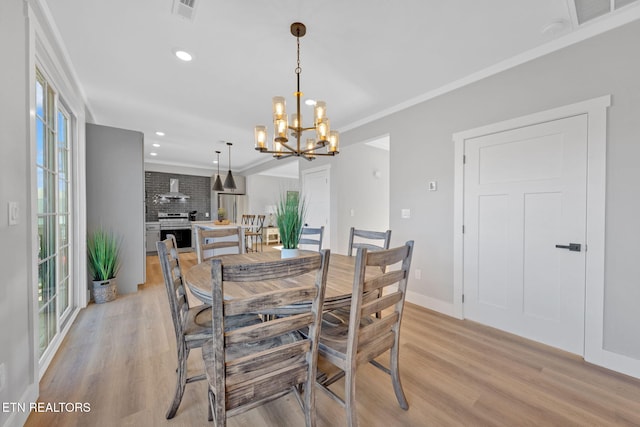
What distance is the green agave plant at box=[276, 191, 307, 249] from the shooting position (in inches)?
75.3

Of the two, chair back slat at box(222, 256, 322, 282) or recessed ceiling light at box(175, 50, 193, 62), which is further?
recessed ceiling light at box(175, 50, 193, 62)

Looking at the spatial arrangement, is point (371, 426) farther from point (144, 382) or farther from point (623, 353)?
point (623, 353)

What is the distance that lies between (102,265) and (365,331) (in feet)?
11.6

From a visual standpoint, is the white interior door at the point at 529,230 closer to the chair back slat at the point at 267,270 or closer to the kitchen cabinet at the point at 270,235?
the chair back slat at the point at 267,270

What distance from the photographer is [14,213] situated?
51.5 inches

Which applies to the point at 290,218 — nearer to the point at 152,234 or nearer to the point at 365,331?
the point at 365,331

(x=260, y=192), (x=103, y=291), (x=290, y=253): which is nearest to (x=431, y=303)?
(x=290, y=253)

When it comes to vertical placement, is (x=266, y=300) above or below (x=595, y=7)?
below

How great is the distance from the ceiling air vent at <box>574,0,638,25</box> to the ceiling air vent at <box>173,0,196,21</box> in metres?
2.58

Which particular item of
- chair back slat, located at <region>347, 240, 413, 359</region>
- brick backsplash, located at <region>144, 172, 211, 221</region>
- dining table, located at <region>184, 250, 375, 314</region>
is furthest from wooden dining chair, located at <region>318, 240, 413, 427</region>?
brick backsplash, located at <region>144, 172, 211, 221</region>

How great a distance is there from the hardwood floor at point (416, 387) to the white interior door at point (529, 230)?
0.82 ft

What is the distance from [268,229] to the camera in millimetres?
→ 8289

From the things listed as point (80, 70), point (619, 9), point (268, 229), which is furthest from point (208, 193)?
point (619, 9)

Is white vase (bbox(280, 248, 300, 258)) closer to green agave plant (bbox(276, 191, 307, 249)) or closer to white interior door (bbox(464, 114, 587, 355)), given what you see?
green agave plant (bbox(276, 191, 307, 249))
